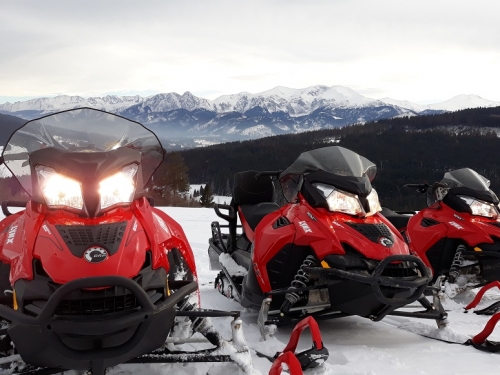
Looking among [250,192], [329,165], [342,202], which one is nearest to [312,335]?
[342,202]

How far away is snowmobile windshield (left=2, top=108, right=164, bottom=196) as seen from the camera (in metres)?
2.89

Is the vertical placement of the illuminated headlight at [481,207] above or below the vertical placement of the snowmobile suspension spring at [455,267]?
above

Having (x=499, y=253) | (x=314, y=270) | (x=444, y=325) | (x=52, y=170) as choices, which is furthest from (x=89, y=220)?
(x=499, y=253)

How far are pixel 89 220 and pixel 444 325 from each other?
270cm

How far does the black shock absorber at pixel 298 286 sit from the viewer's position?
356cm

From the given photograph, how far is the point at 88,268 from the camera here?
2139mm

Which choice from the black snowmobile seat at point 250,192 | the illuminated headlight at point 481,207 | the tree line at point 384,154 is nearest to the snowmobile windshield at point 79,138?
the black snowmobile seat at point 250,192

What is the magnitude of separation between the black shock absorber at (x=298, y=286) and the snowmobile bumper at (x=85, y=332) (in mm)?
1514

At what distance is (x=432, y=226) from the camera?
17.7ft

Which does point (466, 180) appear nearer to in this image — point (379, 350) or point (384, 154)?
point (379, 350)

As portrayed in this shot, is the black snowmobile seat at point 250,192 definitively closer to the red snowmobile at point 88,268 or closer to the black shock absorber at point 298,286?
the black shock absorber at point 298,286

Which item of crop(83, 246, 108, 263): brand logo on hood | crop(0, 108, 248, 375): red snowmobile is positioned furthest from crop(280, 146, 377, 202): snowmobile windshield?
crop(83, 246, 108, 263): brand logo on hood

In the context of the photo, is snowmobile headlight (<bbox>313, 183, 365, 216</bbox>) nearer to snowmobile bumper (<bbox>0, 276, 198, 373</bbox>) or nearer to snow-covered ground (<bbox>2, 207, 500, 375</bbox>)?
snow-covered ground (<bbox>2, 207, 500, 375</bbox>)

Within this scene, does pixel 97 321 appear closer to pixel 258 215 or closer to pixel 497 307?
pixel 258 215
